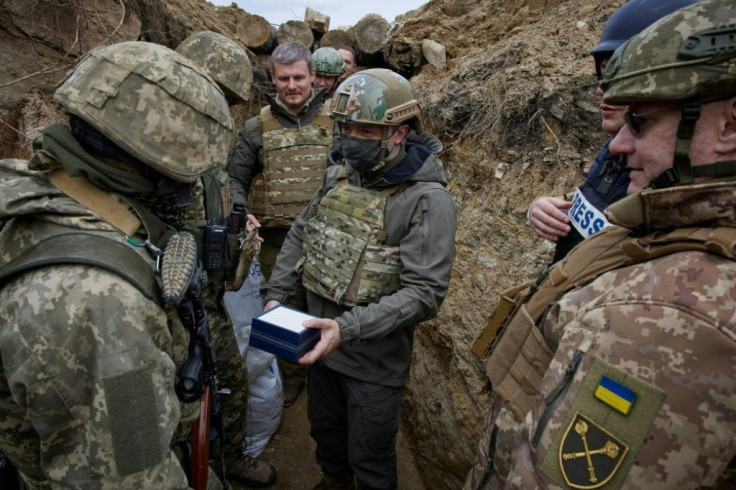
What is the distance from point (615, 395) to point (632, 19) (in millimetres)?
1819

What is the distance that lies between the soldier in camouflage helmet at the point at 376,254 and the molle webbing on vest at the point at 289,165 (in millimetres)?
1338

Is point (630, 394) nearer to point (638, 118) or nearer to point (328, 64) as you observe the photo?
point (638, 118)

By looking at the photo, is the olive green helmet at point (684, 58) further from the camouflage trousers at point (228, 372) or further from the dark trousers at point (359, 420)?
the camouflage trousers at point (228, 372)

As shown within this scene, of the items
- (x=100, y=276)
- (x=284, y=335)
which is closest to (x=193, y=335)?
(x=284, y=335)

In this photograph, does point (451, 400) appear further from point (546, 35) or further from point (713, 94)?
point (546, 35)

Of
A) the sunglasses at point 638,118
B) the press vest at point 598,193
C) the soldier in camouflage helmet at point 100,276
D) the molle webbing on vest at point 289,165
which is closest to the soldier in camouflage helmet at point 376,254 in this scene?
the press vest at point 598,193

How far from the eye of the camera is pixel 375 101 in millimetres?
2283

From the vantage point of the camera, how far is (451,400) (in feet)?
10.7

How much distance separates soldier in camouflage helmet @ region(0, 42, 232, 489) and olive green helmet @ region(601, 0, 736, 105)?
4.52 feet

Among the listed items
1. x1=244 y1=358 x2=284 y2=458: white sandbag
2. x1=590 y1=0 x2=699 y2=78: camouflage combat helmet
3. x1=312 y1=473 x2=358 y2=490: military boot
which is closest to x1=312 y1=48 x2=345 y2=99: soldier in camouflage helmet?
x1=244 y1=358 x2=284 y2=458: white sandbag

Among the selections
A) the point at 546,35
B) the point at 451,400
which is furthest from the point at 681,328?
the point at 546,35

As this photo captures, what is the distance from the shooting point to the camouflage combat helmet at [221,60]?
3406mm

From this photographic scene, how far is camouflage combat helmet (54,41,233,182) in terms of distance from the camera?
1489mm

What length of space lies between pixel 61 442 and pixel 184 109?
1111 mm
